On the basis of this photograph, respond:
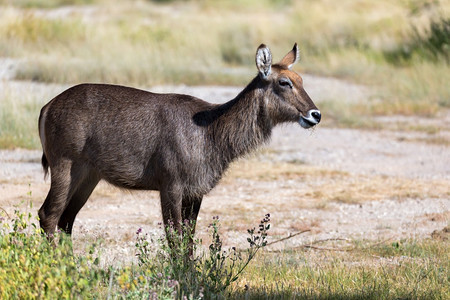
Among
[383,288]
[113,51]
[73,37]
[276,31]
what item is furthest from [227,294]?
[276,31]

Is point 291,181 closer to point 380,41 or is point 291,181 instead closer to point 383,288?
point 383,288

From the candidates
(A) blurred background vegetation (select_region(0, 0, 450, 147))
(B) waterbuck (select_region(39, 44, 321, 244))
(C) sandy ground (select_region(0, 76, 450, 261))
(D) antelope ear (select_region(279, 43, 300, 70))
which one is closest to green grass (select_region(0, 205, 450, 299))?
(B) waterbuck (select_region(39, 44, 321, 244))

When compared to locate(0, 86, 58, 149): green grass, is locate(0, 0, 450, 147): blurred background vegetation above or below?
above

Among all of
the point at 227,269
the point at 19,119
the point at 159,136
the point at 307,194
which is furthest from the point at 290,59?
the point at 19,119

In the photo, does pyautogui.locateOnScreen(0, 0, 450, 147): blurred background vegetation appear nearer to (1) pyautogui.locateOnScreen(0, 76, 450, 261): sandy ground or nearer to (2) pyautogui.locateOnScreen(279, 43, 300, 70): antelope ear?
(1) pyautogui.locateOnScreen(0, 76, 450, 261): sandy ground

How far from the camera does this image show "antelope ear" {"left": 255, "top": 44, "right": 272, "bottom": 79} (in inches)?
283

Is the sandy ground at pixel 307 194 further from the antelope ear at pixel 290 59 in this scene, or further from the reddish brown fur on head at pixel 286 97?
the antelope ear at pixel 290 59

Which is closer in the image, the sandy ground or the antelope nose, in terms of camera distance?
the antelope nose

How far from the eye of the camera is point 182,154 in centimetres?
709

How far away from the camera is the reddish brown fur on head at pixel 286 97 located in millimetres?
7254

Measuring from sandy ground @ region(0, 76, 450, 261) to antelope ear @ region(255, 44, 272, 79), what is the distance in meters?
0.73

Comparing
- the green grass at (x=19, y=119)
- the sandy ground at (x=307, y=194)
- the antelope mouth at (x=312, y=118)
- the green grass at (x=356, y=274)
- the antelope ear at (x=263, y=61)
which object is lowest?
the green grass at (x=356, y=274)

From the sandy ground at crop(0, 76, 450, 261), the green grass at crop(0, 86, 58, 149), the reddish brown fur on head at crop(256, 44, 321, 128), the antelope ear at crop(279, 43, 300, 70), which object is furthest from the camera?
the green grass at crop(0, 86, 58, 149)

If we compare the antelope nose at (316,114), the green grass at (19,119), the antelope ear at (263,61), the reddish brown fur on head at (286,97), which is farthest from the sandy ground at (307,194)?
the antelope ear at (263,61)
